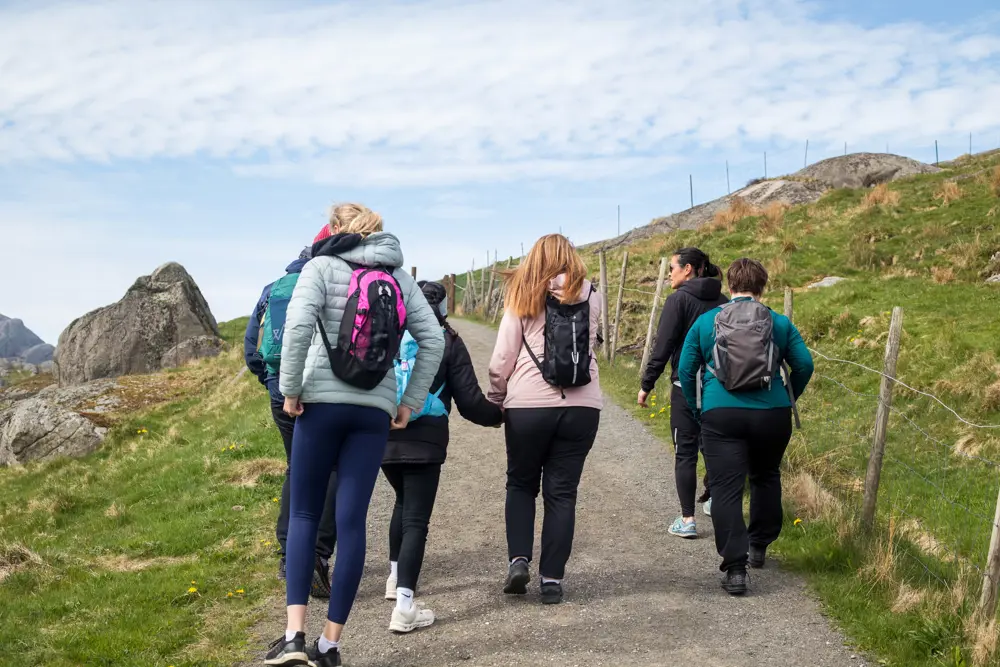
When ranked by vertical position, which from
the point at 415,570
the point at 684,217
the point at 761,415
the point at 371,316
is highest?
the point at 684,217

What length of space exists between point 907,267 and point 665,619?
51.9 feet

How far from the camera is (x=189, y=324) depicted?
1092 inches

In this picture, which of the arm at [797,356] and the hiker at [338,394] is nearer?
the hiker at [338,394]

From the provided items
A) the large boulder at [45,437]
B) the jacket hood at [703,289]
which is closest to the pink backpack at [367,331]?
the jacket hood at [703,289]

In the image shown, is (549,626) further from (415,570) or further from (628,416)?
(628,416)

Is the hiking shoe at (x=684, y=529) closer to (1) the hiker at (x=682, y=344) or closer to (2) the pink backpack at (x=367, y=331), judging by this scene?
(1) the hiker at (x=682, y=344)

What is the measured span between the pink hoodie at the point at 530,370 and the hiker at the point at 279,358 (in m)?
1.19

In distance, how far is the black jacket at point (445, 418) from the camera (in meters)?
5.02

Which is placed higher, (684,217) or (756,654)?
(684,217)

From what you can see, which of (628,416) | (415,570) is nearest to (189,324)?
(628,416)

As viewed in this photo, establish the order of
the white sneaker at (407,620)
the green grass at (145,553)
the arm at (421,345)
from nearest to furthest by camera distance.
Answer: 1. the arm at (421,345)
2. the white sneaker at (407,620)
3. the green grass at (145,553)

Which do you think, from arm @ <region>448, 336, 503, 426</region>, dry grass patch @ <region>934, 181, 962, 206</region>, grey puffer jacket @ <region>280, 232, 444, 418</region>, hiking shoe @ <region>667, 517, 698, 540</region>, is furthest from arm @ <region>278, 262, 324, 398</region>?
dry grass patch @ <region>934, 181, 962, 206</region>

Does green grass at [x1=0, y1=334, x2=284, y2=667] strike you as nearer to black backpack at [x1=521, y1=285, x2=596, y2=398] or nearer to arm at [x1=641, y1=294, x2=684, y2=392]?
black backpack at [x1=521, y1=285, x2=596, y2=398]

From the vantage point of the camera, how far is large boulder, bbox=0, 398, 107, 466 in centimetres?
1631
